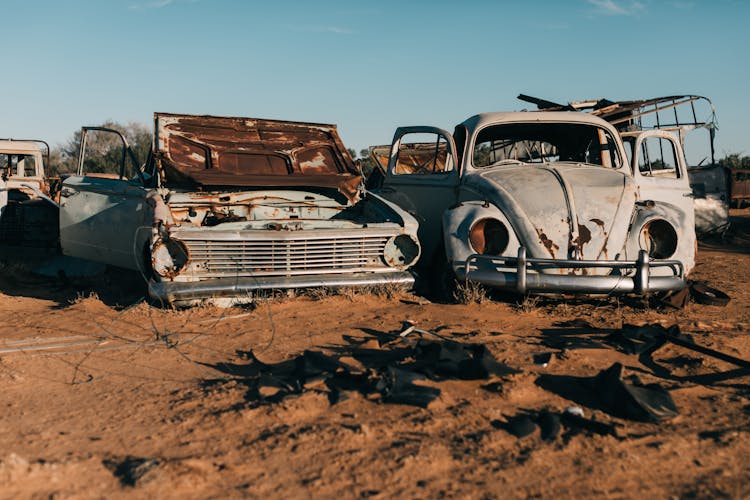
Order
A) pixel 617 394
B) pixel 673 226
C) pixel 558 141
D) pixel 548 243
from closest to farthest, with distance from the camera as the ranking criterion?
pixel 617 394, pixel 548 243, pixel 673 226, pixel 558 141

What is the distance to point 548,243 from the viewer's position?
18.4 feet

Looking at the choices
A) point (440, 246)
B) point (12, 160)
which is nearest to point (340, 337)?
point (440, 246)

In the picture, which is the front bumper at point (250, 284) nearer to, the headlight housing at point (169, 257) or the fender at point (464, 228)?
the headlight housing at point (169, 257)

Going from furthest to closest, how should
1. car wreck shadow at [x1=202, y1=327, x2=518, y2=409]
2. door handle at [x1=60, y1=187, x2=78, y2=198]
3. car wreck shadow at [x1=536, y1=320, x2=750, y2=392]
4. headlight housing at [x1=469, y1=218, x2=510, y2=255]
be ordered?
door handle at [x1=60, y1=187, x2=78, y2=198]
headlight housing at [x1=469, y1=218, x2=510, y2=255]
car wreck shadow at [x1=536, y1=320, x2=750, y2=392]
car wreck shadow at [x1=202, y1=327, x2=518, y2=409]

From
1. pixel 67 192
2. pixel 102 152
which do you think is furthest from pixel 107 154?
pixel 67 192

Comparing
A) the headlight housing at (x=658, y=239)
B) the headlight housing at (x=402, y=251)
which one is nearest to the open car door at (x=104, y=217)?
the headlight housing at (x=402, y=251)

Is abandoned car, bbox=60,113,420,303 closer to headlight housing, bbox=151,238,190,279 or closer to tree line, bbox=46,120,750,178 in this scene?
headlight housing, bbox=151,238,190,279

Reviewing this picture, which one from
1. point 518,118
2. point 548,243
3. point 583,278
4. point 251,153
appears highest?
point 518,118

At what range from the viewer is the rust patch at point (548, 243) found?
559 centimetres

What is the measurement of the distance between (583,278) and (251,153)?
3650 millimetres

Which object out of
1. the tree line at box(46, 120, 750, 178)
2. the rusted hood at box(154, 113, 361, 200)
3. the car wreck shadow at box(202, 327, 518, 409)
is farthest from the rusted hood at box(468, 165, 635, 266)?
the tree line at box(46, 120, 750, 178)

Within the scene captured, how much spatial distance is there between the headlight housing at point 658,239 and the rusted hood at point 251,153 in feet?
9.35

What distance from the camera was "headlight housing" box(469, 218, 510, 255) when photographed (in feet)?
18.7

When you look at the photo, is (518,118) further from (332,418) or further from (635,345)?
(332,418)
